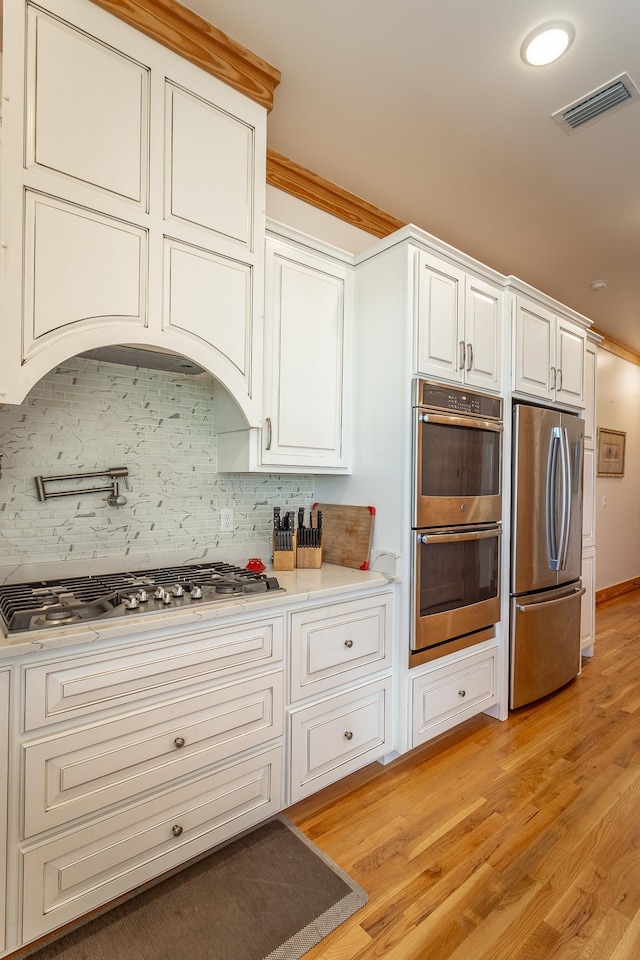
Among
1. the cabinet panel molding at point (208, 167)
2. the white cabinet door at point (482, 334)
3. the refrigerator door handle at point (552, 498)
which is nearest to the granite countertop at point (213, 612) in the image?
the white cabinet door at point (482, 334)

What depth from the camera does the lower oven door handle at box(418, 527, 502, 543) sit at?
2256 mm

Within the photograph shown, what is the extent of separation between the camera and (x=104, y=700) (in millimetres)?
1432

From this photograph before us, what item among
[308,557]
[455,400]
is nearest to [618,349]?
[455,400]

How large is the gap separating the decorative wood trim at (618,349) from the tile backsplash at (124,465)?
455cm

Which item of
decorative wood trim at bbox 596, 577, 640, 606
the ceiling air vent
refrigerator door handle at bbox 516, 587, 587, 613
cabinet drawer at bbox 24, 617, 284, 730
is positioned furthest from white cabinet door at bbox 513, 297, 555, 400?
decorative wood trim at bbox 596, 577, 640, 606

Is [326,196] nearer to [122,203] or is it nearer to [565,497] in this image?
[122,203]

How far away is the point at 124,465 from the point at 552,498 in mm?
2367

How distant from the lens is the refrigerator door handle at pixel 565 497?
2.97 meters

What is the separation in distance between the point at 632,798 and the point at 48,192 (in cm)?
316

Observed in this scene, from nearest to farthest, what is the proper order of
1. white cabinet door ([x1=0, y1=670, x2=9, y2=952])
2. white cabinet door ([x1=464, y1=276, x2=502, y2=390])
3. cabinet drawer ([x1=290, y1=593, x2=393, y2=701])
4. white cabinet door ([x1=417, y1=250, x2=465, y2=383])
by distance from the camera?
1. white cabinet door ([x1=0, y1=670, x2=9, y2=952])
2. cabinet drawer ([x1=290, y1=593, x2=393, y2=701])
3. white cabinet door ([x1=417, y1=250, x2=465, y2=383])
4. white cabinet door ([x1=464, y1=276, x2=502, y2=390])

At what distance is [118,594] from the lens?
1613mm

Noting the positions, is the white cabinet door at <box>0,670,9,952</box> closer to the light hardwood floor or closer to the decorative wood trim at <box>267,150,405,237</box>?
the light hardwood floor

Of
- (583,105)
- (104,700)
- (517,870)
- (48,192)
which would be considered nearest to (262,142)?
(48,192)

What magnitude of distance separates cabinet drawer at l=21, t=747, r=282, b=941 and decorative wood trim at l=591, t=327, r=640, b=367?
535 centimetres
